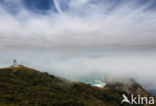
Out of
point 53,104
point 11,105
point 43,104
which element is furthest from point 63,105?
point 11,105

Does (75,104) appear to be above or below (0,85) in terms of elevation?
below

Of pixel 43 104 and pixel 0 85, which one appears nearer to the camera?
pixel 43 104

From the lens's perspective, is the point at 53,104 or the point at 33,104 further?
the point at 53,104

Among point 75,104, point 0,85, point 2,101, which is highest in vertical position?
point 0,85

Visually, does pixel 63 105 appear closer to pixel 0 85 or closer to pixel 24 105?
pixel 24 105

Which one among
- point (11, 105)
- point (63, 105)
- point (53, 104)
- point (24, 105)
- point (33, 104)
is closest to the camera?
point (11, 105)

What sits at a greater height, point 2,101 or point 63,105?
point 2,101

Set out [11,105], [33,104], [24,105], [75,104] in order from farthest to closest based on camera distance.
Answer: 1. [75,104]
2. [33,104]
3. [24,105]
4. [11,105]

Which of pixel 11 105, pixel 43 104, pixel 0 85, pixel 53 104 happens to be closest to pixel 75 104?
pixel 53 104

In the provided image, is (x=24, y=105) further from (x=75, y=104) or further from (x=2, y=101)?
(x=75, y=104)
